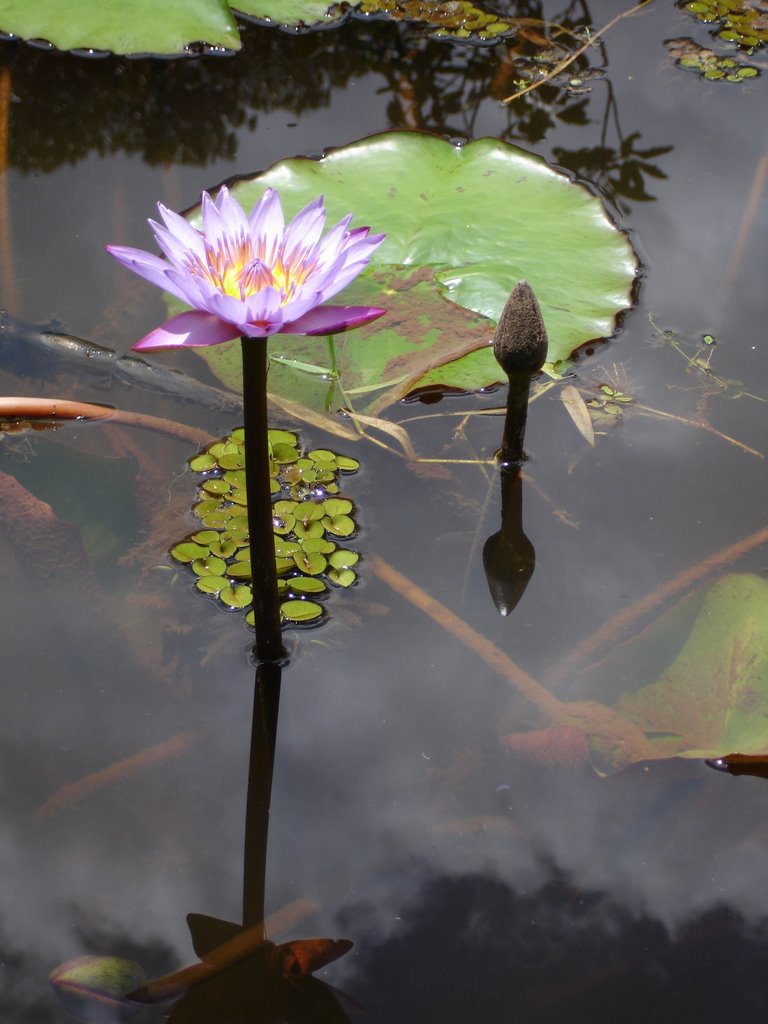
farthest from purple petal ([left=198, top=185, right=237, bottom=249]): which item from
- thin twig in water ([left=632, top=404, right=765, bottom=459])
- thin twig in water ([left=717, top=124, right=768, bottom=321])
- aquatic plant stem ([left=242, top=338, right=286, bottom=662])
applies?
thin twig in water ([left=717, top=124, right=768, bottom=321])

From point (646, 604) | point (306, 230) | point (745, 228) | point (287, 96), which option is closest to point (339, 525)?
point (646, 604)

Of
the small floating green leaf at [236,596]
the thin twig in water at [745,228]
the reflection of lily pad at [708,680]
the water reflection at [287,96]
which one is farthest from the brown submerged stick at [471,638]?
the water reflection at [287,96]

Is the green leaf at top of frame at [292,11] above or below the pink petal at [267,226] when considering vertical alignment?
above

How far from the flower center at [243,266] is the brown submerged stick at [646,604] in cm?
101

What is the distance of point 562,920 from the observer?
1760 millimetres

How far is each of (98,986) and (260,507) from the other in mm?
839

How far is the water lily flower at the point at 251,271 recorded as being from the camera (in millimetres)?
1491

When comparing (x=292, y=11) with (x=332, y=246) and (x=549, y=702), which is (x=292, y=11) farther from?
(x=549, y=702)

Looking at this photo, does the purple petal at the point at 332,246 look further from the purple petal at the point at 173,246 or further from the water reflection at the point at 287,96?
the water reflection at the point at 287,96

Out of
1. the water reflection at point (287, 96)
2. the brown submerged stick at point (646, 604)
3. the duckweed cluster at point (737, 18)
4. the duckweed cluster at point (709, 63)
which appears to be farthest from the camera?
the duckweed cluster at point (737, 18)

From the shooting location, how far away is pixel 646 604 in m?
2.27

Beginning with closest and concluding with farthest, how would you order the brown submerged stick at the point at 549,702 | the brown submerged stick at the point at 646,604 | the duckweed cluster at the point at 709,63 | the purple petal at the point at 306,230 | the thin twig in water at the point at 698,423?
1. the purple petal at the point at 306,230
2. the brown submerged stick at the point at 549,702
3. the brown submerged stick at the point at 646,604
4. the thin twig in water at the point at 698,423
5. the duckweed cluster at the point at 709,63

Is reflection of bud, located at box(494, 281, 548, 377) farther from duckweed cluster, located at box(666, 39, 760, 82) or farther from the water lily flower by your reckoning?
duckweed cluster, located at box(666, 39, 760, 82)

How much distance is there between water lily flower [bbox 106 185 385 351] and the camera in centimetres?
149
